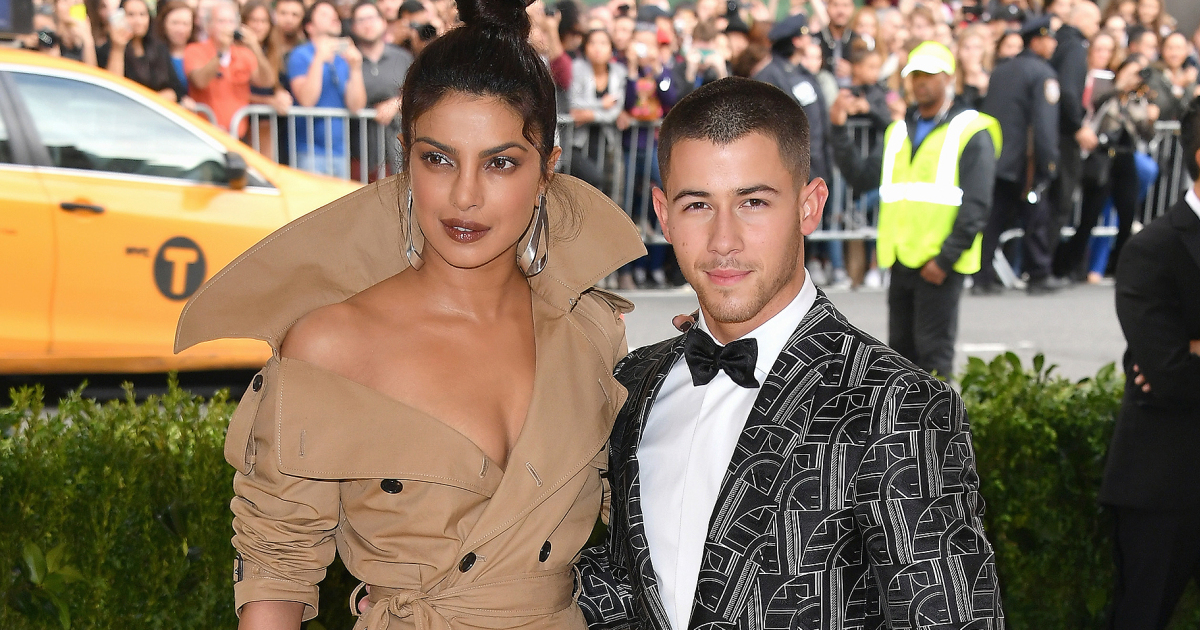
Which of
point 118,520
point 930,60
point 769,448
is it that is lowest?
point 118,520

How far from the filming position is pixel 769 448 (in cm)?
207

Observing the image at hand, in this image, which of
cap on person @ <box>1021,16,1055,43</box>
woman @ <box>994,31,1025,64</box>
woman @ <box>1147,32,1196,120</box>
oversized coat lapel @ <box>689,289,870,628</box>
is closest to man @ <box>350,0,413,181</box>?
woman @ <box>994,31,1025,64</box>

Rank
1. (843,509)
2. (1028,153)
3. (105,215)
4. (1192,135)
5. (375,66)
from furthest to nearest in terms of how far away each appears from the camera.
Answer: (1028,153), (375,66), (105,215), (1192,135), (843,509)

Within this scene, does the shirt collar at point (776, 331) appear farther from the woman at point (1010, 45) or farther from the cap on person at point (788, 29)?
the woman at point (1010, 45)

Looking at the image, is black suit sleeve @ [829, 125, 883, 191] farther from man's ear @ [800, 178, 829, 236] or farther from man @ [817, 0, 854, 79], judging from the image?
man's ear @ [800, 178, 829, 236]

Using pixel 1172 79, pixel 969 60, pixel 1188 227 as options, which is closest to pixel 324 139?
pixel 969 60

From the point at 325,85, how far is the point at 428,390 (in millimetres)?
7595

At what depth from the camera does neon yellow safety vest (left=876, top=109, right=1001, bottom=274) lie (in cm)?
653

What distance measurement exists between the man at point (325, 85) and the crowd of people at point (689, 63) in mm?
13

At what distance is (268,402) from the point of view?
2160 millimetres

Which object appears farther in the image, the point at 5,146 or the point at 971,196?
the point at 971,196

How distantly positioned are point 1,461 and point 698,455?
74.2 inches

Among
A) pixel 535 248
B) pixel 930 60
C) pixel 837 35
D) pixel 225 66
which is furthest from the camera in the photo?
pixel 837 35

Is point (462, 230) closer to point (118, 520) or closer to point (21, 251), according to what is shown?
point (118, 520)
